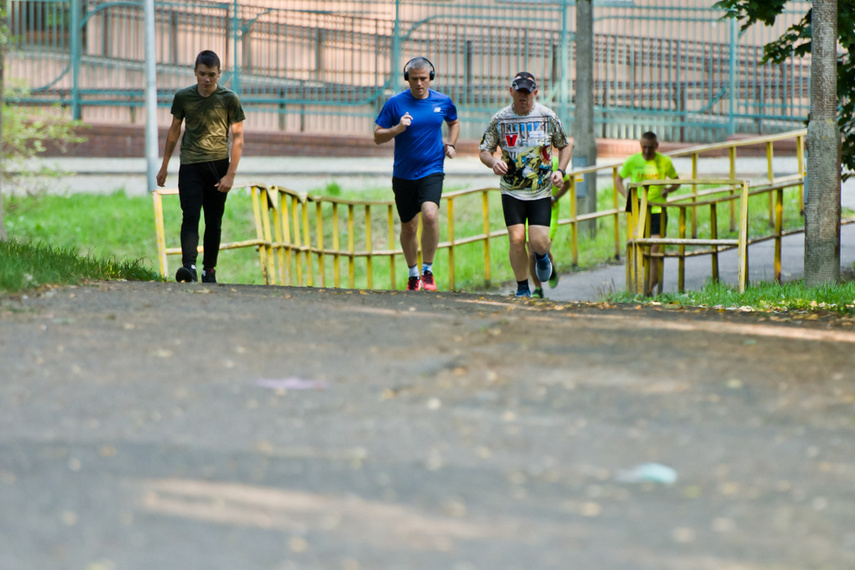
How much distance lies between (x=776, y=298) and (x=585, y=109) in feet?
21.2

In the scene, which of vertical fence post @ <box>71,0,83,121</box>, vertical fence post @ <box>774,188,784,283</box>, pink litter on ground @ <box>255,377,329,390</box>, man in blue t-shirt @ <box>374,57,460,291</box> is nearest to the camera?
pink litter on ground @ <box>255,377,329,390</box>

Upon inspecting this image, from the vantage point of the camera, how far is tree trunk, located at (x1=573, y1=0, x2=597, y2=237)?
1469 centimetres

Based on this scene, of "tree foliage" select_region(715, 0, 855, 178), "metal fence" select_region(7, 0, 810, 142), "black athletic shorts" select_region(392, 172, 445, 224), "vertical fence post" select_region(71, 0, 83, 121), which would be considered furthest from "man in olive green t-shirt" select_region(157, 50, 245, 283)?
"vertical fence post" select_region(71, 0, 83, 121)

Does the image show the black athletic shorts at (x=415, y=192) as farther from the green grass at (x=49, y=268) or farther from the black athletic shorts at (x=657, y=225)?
the black athletic shorts at (x=657, y=225)

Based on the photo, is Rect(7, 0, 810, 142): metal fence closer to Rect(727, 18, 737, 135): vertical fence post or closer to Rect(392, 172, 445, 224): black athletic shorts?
Rect(727, 18, 737, 135): vertical fence post

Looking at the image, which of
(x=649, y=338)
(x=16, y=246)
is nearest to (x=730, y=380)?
(x=649, y=338)

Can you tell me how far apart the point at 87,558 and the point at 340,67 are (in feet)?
62.5

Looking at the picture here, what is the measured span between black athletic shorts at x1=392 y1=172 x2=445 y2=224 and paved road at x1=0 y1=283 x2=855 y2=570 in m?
3.28

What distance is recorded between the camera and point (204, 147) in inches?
344

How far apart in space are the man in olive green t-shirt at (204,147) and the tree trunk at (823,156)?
425cm

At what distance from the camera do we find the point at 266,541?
2965 millimetres

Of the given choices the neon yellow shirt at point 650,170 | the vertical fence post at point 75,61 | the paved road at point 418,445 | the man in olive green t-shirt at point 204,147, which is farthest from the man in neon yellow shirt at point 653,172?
the vertical fence post at point 75,61

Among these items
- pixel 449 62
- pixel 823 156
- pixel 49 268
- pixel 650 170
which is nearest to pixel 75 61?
pixel 449 62

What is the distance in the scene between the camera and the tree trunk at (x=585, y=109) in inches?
578
